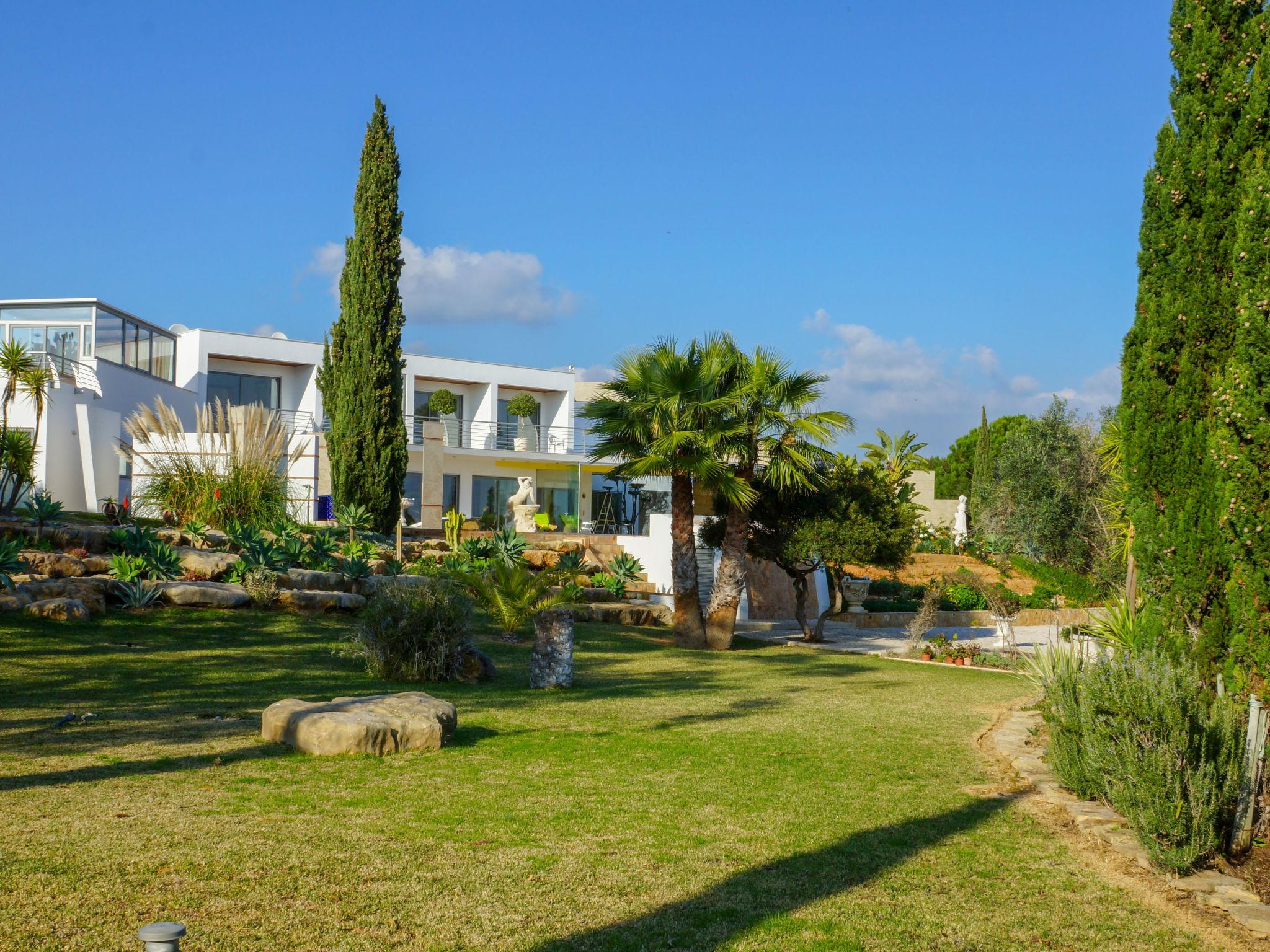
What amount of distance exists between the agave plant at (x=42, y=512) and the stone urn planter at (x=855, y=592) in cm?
1563

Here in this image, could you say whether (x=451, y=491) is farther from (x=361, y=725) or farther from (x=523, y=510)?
(x=361, y=725)

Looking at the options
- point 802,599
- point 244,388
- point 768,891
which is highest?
point 244,388

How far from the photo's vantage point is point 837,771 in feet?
25.1

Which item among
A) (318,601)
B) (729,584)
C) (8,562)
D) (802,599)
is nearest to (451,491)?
(802,599)

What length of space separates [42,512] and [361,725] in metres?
10.2

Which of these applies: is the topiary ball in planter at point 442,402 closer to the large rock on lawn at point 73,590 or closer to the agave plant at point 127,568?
the agave plant at point 127,568

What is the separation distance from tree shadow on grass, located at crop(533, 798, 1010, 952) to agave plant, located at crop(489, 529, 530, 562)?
14444 millimetres

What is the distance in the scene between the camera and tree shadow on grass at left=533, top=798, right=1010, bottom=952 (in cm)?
416

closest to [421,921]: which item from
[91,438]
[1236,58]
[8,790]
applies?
[8,790]

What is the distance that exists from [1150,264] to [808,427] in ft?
29.2

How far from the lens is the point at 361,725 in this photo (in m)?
7.18

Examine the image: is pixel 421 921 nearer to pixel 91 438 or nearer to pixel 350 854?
pixel 350 854

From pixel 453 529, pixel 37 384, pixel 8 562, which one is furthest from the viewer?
pixel 453 529

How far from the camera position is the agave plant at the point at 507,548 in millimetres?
20266
